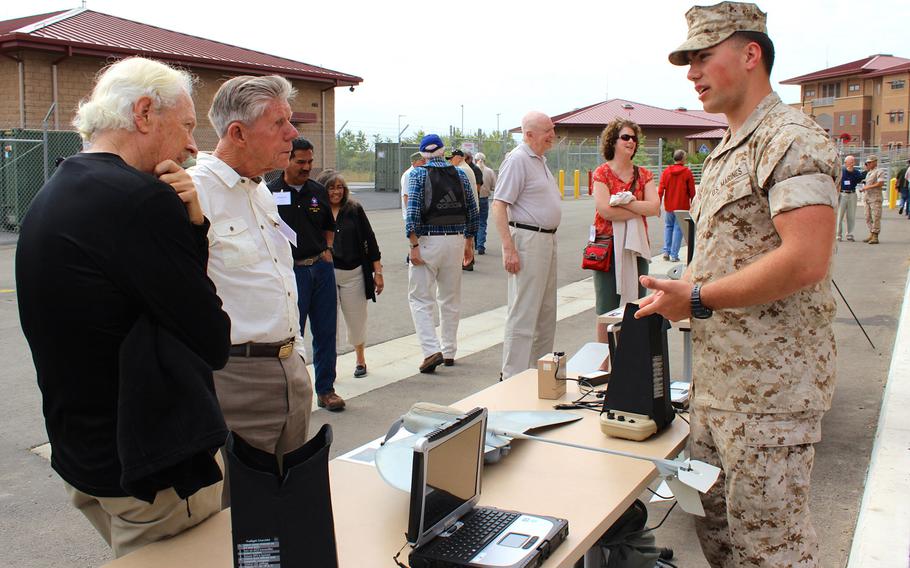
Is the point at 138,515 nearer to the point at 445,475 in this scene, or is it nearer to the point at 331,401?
the point at 445,475

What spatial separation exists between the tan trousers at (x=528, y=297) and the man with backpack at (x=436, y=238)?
43.0 inches

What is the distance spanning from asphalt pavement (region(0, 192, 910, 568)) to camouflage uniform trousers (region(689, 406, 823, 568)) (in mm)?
437

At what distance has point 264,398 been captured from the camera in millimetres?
2932

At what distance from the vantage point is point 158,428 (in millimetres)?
1826

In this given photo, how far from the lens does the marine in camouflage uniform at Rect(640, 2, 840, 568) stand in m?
2.35

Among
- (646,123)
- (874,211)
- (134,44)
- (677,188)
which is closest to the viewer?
(677,188)

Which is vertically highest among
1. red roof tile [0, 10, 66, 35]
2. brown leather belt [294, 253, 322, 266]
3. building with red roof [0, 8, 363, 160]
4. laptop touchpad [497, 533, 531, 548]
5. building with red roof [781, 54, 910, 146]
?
building with red roof [781, 54, 910, 146]

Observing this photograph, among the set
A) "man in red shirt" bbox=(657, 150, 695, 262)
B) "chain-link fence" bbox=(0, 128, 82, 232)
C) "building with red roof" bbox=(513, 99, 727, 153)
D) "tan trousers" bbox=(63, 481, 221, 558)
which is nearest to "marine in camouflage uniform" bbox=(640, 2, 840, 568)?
"tan trousers" bbox=(63, 481, 221, 558)

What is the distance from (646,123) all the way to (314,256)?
169 feet

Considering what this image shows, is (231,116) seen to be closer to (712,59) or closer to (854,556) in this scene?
(712,59)

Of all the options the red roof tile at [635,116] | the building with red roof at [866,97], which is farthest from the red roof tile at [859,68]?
the red roof tile at [635,116]

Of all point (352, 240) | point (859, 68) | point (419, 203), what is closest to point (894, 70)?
point (859, 68)

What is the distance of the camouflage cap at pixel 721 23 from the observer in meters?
2.44

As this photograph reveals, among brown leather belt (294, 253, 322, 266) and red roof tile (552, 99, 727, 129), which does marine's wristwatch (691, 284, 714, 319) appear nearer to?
brown leather belt (294, 253, 322, 266)
